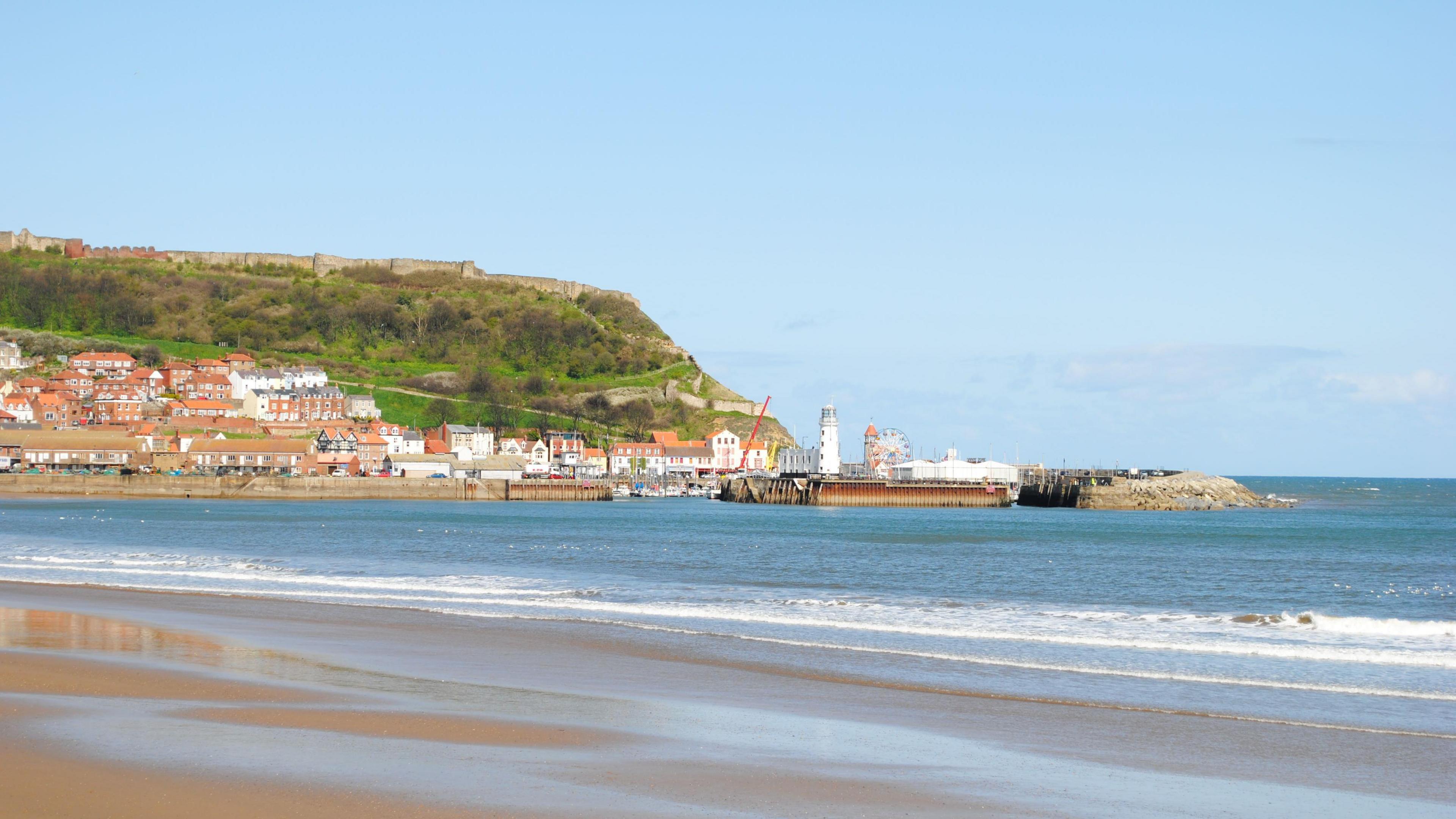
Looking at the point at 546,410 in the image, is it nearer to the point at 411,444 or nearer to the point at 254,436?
the point at 411,444

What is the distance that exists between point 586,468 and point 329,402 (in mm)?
19437

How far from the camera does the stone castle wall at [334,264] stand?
136 m

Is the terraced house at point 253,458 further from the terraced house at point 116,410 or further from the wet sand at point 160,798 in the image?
the wet sand at point 160,798

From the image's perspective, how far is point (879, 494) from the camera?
79688 mm

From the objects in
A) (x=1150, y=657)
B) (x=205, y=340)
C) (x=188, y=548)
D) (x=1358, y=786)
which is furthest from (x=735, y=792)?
(x=205, y=340)

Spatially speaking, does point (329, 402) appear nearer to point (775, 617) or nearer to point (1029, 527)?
point (1029, 527)

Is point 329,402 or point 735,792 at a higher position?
point 329,402

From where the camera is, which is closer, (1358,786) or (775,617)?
(1358,786)

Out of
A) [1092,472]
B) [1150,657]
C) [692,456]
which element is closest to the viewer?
[1150,657]

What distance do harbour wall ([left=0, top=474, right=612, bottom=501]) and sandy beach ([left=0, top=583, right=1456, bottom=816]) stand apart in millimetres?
60520

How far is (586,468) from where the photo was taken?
96000 mm

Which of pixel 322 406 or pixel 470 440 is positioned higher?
pixel 322 406

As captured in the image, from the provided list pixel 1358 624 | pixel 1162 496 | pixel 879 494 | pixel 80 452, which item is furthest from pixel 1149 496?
pixel 80 452

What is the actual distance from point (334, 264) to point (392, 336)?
79.8 ft
